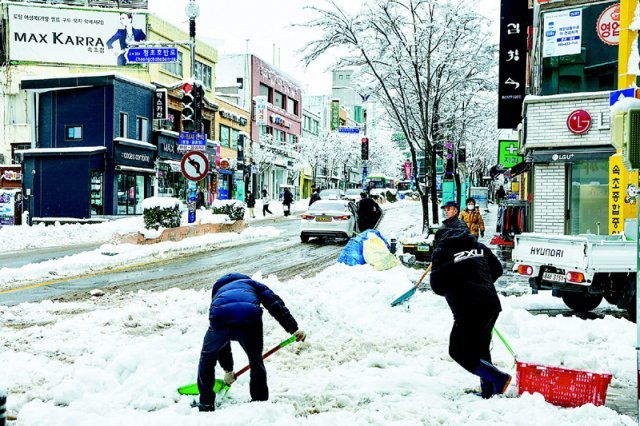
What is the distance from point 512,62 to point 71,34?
26165 millimetres

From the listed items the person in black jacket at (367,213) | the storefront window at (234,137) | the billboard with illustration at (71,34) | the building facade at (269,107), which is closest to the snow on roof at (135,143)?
the billboard with illustration at (71,34)

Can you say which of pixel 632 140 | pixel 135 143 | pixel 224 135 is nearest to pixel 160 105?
pixel 135 143

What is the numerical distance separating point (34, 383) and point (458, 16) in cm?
1360

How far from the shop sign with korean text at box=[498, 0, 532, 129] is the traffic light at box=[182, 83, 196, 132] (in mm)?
9432

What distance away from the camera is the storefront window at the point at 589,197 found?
16.5 m

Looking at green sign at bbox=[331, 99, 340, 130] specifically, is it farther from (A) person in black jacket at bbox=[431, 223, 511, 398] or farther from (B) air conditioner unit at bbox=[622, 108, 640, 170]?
(B) air conditioner unit at bbox=[622, 108, 640, 170]

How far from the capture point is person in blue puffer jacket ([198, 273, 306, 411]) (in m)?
4.95

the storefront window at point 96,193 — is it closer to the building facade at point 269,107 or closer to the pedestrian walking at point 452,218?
the building facade at point 269,107

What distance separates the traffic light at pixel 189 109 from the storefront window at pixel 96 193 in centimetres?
1482

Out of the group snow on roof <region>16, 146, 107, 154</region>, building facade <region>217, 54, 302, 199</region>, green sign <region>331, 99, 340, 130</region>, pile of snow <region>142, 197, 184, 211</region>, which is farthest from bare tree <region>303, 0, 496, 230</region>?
green sign <region>331, 99, 340, 130</region>

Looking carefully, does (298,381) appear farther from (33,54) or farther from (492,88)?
(33,54)

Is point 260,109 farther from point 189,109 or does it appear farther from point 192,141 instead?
point 189,109

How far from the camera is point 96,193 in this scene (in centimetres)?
3120

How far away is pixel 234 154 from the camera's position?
1986 inches
